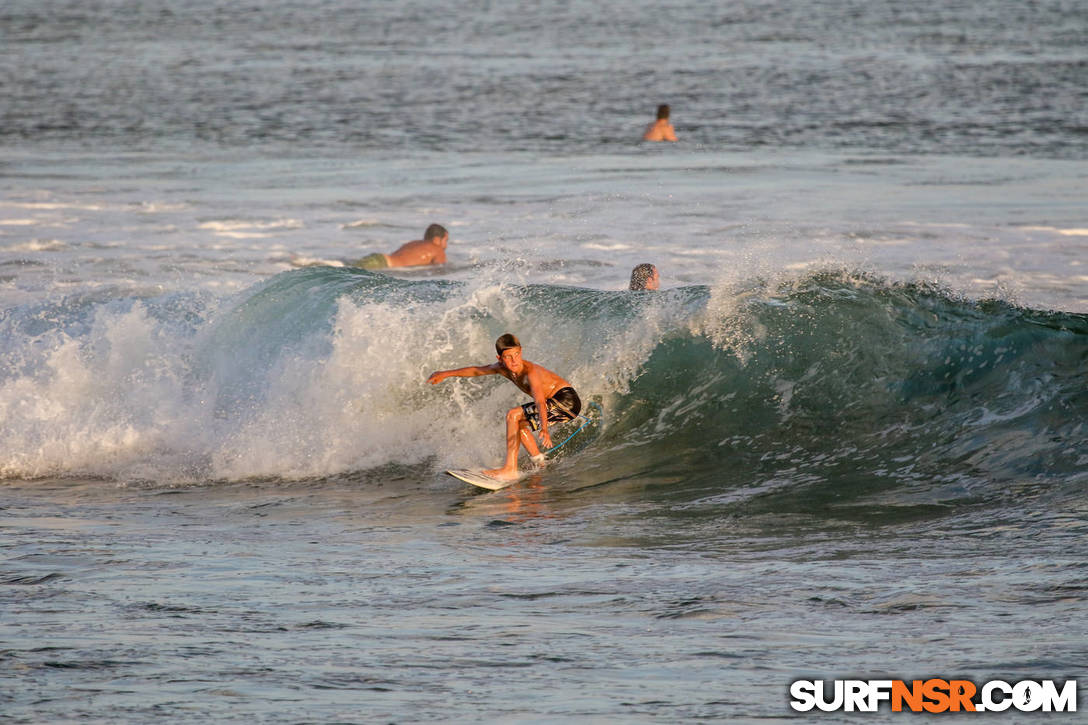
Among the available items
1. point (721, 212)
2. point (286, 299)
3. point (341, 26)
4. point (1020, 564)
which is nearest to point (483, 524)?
point (1020, 564)

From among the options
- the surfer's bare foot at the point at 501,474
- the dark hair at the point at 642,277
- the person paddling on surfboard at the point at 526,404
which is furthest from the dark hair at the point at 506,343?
the dark hair at the point at 642,277

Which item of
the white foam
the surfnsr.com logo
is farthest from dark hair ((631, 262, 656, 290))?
the white foam

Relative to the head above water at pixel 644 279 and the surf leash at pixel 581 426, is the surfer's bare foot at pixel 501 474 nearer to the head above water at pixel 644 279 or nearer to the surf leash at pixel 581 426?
the surf leash at pixel 581 426

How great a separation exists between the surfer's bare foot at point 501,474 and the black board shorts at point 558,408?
41cm

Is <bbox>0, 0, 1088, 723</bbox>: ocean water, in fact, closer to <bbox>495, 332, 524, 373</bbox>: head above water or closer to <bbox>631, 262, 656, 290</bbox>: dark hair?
<bbox>495, 332, 524, 373</bbox>: head above water

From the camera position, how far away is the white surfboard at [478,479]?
1028 cm

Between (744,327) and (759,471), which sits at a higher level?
(744,327)

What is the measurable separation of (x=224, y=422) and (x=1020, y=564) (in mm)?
7014

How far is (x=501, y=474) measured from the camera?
10.6 meters

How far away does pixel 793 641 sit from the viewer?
620 centimetres

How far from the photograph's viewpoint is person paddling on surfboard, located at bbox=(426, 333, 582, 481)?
10586 millimetres

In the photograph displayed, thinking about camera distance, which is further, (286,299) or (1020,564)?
(286,299)

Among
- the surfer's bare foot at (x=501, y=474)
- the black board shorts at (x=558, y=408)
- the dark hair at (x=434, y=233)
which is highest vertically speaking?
the dark hair at (x=434, y=233)

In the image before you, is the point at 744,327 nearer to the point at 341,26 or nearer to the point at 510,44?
the point at 510,44
